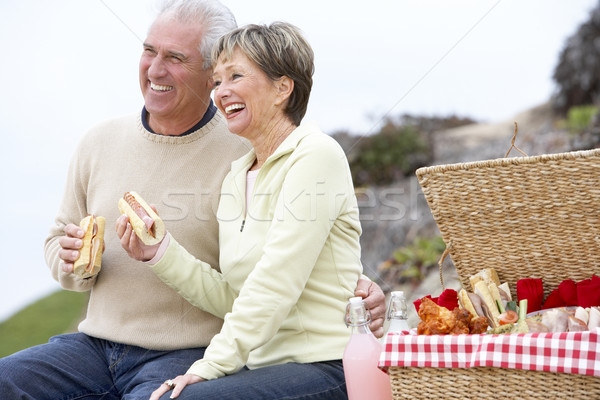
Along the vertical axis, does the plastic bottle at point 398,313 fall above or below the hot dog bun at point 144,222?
below

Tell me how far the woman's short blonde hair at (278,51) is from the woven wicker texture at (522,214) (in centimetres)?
63

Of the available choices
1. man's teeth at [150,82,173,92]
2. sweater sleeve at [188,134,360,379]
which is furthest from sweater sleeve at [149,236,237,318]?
man's teeth at [150,82,173,92]

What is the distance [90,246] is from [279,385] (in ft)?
3.34

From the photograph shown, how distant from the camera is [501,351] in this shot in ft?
5.49

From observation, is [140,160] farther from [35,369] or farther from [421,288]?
[421,288]

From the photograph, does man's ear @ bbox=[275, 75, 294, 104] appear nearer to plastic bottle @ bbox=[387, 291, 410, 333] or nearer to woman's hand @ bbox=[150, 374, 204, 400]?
plastic bottle @ bbox=[387, 291, 410, 333]

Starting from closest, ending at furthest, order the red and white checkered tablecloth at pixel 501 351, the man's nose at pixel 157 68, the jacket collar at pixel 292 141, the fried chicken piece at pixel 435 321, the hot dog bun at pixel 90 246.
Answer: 1. the red and white checkered tablecloth at pixel 501 351
2. the fried chicken piece at pixel 435 321
3. the jacket collar at pixel 292 141
4. the hot dog bun at pixel 90 246
5. the man's nose at pixel 157 68

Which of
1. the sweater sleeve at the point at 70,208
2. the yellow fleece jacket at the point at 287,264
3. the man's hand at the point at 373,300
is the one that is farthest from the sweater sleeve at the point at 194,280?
the sweater sleeve at the point at 70,208

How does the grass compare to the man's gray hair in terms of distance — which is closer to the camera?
the man's gray hair

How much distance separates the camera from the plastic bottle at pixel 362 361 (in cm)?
193

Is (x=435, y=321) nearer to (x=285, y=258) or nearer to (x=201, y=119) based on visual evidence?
(x=285, y=258)

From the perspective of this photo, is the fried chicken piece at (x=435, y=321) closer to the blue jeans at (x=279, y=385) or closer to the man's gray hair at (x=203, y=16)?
the blue jeans at (x=279, y=385)

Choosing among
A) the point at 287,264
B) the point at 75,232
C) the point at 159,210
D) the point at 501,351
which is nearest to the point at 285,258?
the point at 287,264

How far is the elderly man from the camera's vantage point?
99.0 inches
